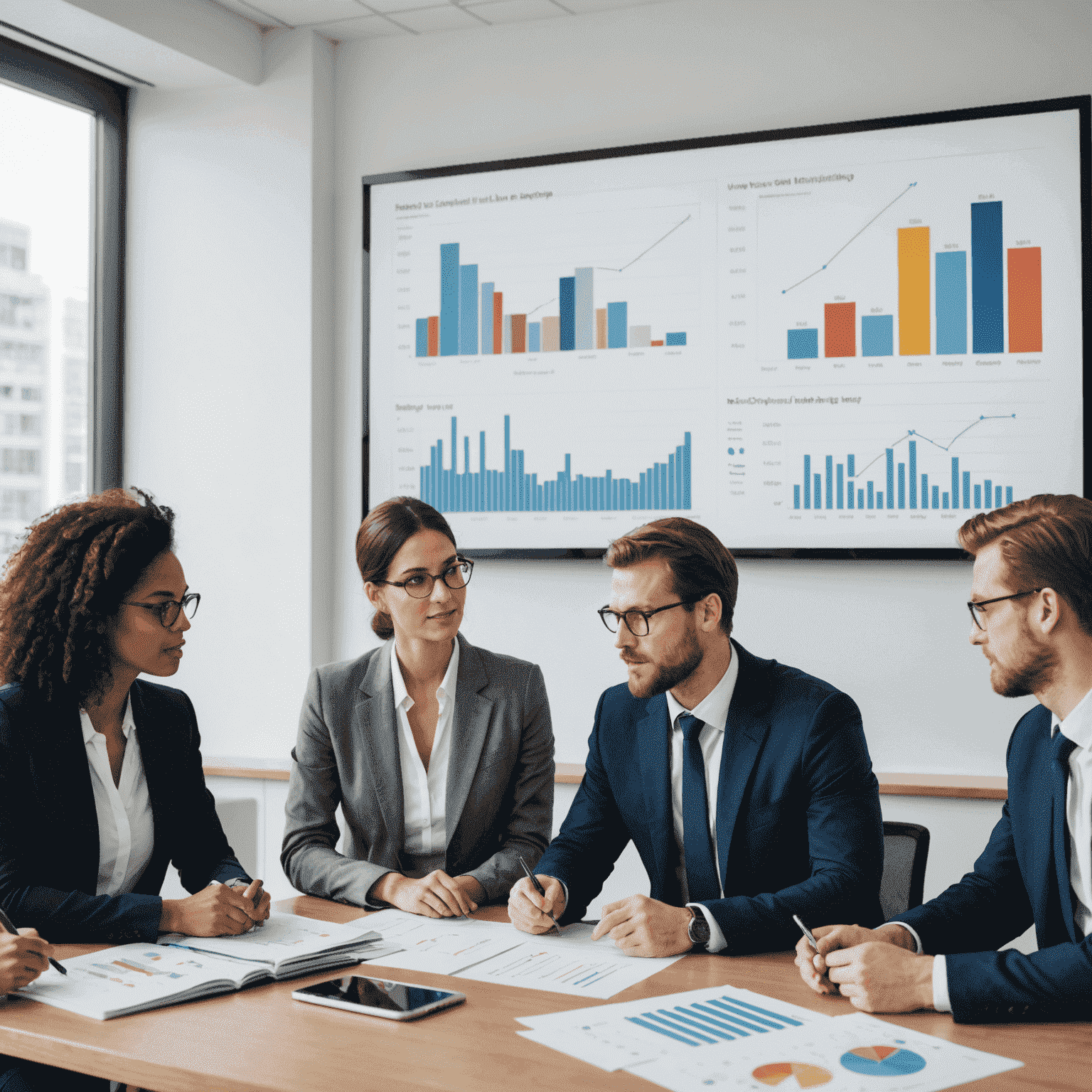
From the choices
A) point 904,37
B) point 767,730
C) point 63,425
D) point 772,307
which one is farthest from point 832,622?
point 63,425

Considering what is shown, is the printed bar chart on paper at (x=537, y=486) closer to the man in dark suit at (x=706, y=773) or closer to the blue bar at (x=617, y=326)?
the blue bar at (x=617, y=326)

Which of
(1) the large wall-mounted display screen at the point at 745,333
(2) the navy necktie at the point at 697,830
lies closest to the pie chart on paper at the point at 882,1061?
(2) the navy necktie at the point at 697,830

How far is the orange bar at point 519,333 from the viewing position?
3.79 metres

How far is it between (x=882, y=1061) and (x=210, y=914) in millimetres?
1074

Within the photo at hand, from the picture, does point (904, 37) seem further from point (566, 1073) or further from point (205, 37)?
point (566, 1073)

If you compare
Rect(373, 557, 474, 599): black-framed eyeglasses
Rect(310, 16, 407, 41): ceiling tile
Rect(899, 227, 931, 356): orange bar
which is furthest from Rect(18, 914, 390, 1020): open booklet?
Rect(310, 16, 407, 41): ceiling tile

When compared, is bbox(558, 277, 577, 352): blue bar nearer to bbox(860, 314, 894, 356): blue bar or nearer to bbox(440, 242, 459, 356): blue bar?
bbox(440, 242, 459, 356): blue bar

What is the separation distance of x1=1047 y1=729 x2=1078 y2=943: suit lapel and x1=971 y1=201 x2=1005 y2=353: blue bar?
5.80 feet

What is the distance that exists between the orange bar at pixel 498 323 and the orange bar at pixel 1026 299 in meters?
1.50

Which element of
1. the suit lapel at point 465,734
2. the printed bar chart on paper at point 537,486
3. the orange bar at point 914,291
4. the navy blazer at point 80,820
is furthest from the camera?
the printed bar chart on paper at point 537,486

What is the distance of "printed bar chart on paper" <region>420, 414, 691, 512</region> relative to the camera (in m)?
3.63

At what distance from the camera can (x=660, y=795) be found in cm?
225

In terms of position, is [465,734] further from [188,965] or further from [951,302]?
[951,302]

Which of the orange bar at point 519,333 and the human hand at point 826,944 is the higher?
the orange bar at point 519,333
